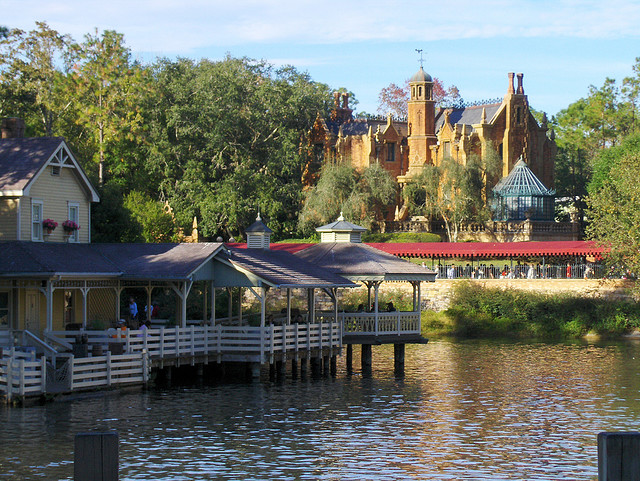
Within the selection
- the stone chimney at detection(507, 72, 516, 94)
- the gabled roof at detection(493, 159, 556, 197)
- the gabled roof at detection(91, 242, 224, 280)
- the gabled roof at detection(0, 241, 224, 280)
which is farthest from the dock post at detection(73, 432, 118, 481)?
the stone chimney at detection(507, 72, 516, 94)

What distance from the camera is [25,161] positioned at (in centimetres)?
3872

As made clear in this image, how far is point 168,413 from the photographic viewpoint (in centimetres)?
2969

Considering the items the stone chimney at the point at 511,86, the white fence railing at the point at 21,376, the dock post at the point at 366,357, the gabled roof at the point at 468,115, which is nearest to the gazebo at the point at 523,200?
the gabled roof at the point at 468,115

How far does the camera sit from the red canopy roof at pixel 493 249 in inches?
2603

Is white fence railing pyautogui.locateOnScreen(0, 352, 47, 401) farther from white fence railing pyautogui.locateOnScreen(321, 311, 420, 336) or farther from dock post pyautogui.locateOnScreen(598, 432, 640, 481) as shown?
dock post pyautogui.locateOnScreen(598, 432, 640, 481)

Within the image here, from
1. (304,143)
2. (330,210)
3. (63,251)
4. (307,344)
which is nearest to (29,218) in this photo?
(63,251)

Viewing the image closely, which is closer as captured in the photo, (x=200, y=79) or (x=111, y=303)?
(x=111, y=303)

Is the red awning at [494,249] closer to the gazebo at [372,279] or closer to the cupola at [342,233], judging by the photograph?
the cupola at [342,233]

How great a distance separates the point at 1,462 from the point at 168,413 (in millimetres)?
7472

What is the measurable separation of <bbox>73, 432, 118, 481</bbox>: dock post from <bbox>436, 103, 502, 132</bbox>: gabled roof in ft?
273

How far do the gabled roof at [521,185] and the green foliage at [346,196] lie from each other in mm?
9380

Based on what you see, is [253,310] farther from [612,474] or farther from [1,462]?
[612,474]

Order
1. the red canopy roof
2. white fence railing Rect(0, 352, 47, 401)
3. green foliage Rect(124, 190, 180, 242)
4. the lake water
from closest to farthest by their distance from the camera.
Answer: the lake water, white fence railing Rect(0, 352, 47, 401), the red canopy roof, green foliage Rect(124, 190, 180, 242)

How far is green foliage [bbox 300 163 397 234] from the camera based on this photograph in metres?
78.9
